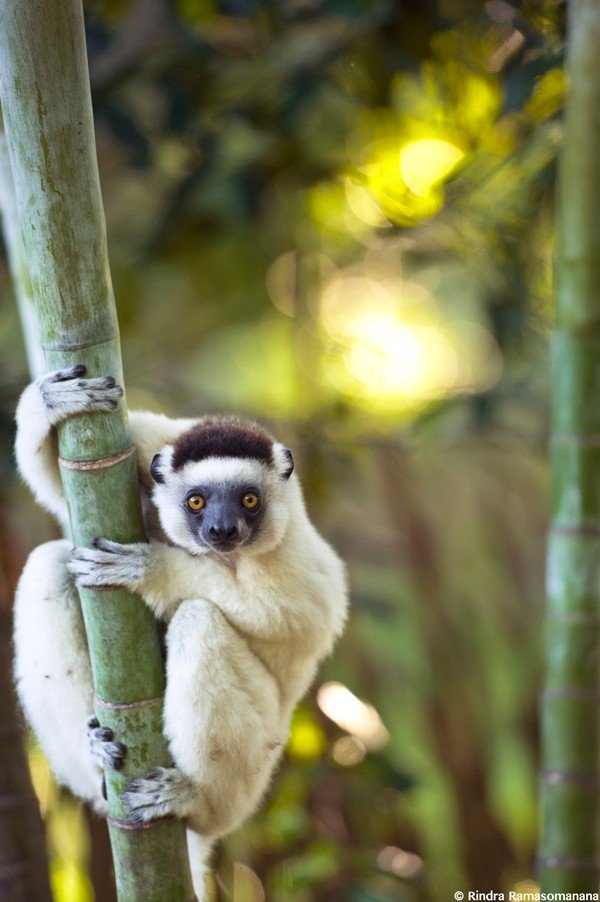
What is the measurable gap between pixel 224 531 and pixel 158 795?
690mm

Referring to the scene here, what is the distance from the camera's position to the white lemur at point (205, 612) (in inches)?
92.8

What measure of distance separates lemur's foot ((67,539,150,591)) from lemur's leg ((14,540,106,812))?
0.51 meters

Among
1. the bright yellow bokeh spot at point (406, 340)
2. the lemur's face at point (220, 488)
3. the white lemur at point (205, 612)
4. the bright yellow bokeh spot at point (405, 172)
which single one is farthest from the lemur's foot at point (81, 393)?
the bright yellow bokeh spot at point (406, 340)

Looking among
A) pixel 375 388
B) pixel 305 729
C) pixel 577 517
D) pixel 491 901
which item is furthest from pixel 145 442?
pixel 491 901

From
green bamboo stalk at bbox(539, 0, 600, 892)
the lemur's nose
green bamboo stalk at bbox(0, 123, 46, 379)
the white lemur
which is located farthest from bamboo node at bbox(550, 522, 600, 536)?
green bamboo stalk at bbox(0, 123, 46, 379)

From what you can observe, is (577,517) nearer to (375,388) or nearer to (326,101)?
(375,388)

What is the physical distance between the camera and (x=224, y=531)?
2.41m

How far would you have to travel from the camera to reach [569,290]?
8.09ft

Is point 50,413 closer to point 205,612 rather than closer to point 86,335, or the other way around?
point 86,335

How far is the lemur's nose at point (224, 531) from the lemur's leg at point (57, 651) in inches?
18.1

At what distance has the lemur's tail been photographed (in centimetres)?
273

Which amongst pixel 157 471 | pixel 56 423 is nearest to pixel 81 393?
pixel 56 423

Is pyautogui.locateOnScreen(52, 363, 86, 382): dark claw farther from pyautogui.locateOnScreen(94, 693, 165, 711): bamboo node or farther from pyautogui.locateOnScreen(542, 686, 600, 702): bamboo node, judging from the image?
pyautogui.locateOnScreen(542, 686, 600, 702): bamboo node

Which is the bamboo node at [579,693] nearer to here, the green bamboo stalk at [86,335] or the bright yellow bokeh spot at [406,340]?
the green bamboo stalk at [86,335]
